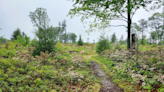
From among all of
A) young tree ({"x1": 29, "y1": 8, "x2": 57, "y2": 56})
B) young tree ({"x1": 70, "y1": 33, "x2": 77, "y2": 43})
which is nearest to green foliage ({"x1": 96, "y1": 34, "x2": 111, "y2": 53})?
young tree ({"x1": 29, "y1": 8, "x2": 57, "y2": 56})

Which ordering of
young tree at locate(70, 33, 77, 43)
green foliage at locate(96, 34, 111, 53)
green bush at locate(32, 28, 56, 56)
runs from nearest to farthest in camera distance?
green bush at locate(32, 28, 56, 56) → green foliage at locate(96, 34, 111, 53) → young tree at locate(70, 33, 77, 43)

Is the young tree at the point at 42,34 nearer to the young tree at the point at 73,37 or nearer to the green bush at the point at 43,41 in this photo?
the green bush at the point at 43,41

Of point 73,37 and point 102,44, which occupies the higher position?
point 73,37

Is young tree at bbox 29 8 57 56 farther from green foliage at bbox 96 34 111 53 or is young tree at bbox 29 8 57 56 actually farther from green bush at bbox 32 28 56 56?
green foliage at bbox 96 34 111 53

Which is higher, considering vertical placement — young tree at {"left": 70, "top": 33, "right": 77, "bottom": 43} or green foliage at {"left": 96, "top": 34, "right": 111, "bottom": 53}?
young tree at {"left": 70, "top": 33, "right": 77, "bottom": 43}

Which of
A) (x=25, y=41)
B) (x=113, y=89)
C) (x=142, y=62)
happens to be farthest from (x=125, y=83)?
(x=25, y=41)

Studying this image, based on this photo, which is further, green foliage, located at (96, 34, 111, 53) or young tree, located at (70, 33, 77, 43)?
young tree, located at (70, 33, 77, 43)

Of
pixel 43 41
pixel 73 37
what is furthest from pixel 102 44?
pixel 73 37

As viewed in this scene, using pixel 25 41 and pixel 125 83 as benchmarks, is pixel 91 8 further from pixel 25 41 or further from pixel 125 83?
pixel 25 41

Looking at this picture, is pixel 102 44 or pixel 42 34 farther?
pixel 102 44

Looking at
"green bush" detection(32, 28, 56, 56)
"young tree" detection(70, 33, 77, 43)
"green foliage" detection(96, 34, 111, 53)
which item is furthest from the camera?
"young tree" detection(70, 33, 77, 43)

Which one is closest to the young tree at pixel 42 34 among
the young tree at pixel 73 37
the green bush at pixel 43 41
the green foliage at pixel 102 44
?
the green bush at pixel 43 41

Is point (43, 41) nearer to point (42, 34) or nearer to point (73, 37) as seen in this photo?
point (42, 34)

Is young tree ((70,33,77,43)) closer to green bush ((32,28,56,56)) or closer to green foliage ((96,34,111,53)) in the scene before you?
green foliage ((96,34,111,53))
